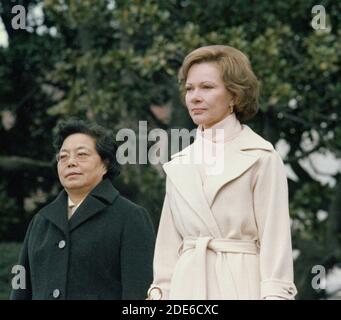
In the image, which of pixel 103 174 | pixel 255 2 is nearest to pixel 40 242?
pixel 103 174

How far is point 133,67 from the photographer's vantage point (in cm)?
Answer: 1145

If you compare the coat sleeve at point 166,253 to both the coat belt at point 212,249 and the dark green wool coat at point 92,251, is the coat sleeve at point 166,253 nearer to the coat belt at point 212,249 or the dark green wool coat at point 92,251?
the coat belt at point 212,249

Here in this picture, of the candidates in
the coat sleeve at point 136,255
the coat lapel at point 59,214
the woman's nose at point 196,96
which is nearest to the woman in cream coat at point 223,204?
the woman's nose at point 196,96

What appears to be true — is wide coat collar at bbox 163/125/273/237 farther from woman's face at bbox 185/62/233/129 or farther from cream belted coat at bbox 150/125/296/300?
woman's face at bbox 185/62/233/129

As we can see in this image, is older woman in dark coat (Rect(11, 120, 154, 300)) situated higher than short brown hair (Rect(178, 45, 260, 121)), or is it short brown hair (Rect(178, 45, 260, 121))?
short brown hair (Rect(178, 45, 260, 121))

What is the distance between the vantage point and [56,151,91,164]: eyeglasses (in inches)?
217

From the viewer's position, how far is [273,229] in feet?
14.9

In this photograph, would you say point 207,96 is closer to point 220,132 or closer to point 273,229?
point 220,132

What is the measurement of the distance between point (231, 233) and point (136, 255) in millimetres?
989

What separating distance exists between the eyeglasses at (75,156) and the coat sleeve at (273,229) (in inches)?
48.5

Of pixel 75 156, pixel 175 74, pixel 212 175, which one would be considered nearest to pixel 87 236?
pixel 75 156

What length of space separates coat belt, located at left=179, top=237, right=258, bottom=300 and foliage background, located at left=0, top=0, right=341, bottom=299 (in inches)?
249

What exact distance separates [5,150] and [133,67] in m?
2.65

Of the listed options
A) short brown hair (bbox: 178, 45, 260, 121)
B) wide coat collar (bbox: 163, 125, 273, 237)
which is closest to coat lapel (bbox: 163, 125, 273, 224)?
wide coat collar (bbox: 163, 125, 273, 237)
